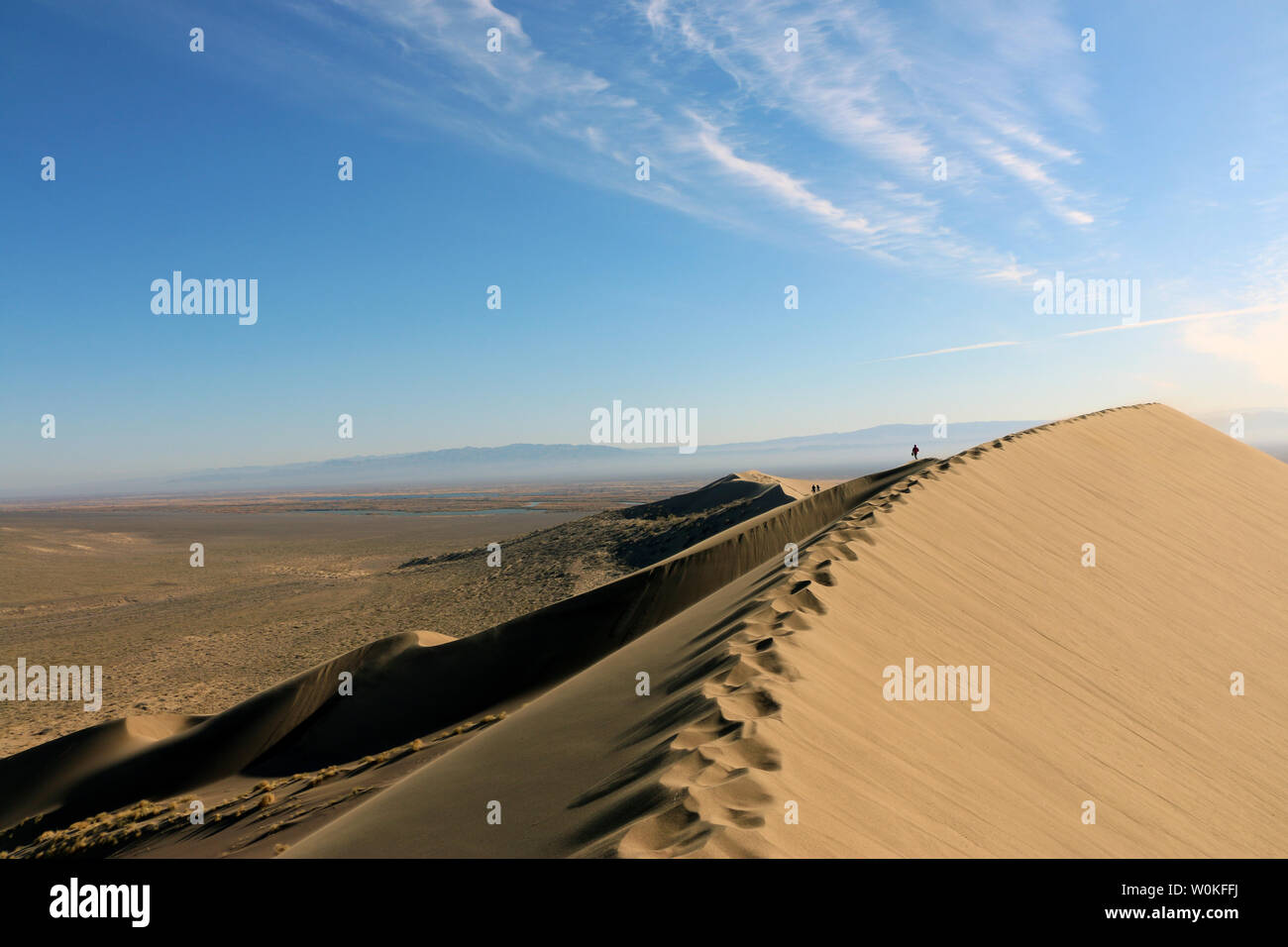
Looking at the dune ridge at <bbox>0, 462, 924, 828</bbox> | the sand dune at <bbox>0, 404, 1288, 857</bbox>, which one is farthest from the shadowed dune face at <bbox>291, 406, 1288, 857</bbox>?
the dune ridge at <bbox>0, 462, 924, 828</bbox>

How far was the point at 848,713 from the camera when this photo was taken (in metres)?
3.71

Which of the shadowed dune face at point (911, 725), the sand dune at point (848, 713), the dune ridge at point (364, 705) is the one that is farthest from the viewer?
the dune ridge at point (364, 705)

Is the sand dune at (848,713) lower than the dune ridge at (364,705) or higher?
higher

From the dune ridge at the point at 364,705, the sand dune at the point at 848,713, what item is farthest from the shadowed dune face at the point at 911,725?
the dune ridge at the point at 364,705

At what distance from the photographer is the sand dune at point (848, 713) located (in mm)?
3051

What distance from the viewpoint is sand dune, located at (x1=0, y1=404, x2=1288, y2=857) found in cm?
305

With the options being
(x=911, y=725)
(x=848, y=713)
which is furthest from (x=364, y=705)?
(x=911, y=725)

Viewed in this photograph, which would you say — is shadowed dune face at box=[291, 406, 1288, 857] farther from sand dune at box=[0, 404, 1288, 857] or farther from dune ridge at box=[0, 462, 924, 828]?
dune ridge at box=[0, 462, 924, 828]

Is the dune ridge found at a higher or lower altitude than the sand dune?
lower

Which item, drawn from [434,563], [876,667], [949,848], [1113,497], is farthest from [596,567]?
[949,848]

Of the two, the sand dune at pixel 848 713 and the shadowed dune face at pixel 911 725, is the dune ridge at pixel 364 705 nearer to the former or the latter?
the sand dune at pixel 848 713

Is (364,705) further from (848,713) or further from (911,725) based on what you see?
(911,725)

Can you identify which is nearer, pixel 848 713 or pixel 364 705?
pixel 848 713

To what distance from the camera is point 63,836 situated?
25.5ft
